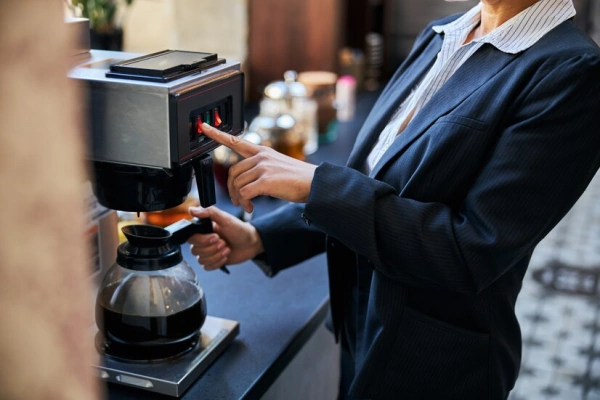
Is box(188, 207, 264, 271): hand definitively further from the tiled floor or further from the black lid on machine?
the tiled floor

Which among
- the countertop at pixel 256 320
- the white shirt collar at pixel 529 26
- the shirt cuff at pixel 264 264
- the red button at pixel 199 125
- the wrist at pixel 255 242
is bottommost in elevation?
the countertop at pixel 256 320

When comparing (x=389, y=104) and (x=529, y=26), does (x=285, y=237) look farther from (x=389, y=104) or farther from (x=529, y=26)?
(x=529, y=26)

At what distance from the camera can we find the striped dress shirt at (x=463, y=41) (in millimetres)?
1147

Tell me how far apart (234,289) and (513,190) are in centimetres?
73

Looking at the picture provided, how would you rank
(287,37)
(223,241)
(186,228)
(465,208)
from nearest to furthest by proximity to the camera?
(465,208) → (186,228) → (223,241) → (287,37)

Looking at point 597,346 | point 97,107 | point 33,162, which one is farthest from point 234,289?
point 597,346

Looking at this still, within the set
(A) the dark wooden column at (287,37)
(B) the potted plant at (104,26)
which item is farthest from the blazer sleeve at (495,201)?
(A) the dark wooden column at (287,37)

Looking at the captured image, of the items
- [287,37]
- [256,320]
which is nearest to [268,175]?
[256,320]

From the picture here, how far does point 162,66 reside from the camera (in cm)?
103

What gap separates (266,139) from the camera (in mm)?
2254

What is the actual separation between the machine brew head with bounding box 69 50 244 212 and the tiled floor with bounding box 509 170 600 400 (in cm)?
201

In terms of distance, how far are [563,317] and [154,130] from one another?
107 inches

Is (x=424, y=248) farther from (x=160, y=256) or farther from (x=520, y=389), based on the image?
(x=520, y=389)

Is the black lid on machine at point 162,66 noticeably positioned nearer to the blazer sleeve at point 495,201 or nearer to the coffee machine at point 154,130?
the coffee machine at point 154,130
